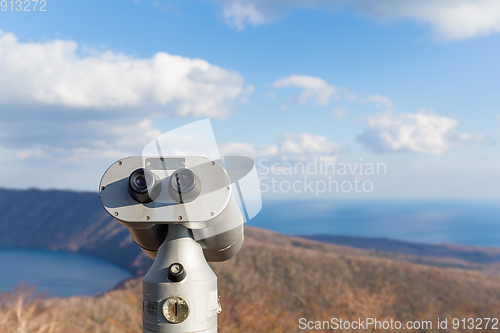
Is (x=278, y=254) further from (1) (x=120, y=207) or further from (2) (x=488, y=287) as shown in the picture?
(1) (x=120, y=207)

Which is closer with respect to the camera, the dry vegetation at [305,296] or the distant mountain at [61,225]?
the dry vegetation at [305,296]

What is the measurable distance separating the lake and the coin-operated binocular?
26996mm

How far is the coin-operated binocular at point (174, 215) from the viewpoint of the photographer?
200cm

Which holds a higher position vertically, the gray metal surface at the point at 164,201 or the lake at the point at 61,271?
the lake at the point at 61,271

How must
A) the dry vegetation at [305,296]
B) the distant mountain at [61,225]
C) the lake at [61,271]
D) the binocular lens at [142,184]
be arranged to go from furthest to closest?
the distant mountain at [61,225] → the lake at [61,271] → the dry vegetation at [305,296] → the binocular lens at [142,184]

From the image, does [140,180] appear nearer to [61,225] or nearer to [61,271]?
[61,271]

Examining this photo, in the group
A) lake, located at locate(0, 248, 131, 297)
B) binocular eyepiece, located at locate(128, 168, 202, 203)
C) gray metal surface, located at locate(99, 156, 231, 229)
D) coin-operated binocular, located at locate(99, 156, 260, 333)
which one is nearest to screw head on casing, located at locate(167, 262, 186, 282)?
coin-operated binocular, located at locate(99, 156, 260, 333)

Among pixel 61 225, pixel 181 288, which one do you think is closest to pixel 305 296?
pixel 181 288

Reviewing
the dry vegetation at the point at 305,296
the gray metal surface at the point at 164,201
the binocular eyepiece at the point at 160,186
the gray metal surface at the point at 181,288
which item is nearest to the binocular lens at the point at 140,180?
the binocular eyepiece at the point at 160,186

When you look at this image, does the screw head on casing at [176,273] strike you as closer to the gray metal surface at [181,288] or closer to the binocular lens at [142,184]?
the gray metal surface at [181,288]

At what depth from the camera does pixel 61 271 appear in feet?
122

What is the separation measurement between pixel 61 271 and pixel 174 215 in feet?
136

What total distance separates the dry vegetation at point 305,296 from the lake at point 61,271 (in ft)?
40.5

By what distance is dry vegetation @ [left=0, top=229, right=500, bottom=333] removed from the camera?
1422 centimetres
